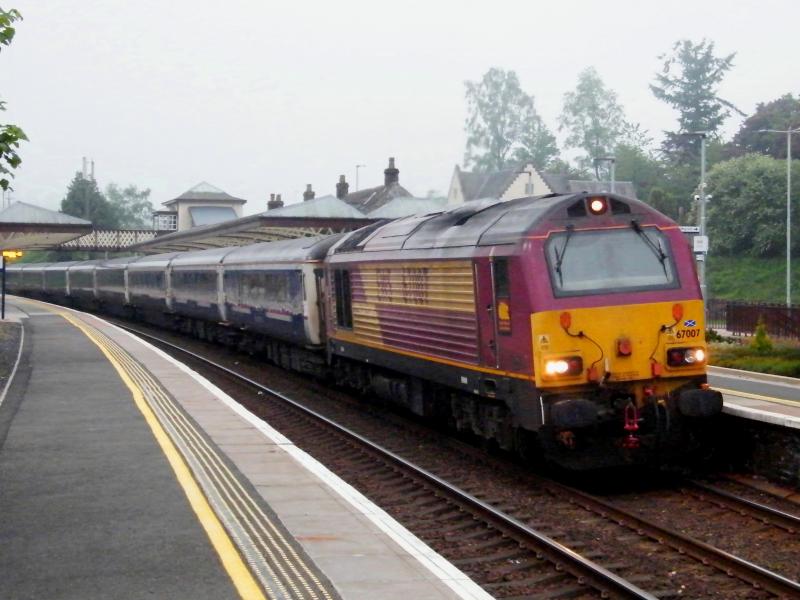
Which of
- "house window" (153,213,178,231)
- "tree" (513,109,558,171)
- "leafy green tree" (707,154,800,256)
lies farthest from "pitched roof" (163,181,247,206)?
"leafy green tree" (707,154,800,256)

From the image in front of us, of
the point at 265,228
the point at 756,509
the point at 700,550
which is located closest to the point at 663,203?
the point at 265,228

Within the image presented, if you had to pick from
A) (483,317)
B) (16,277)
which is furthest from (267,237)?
(16,277)

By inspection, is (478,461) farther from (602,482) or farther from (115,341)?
(115,341)

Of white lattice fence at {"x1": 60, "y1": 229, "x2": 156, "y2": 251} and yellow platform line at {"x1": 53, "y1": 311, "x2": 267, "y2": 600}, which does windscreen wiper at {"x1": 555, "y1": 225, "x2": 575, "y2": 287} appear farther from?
white lattice fence at {"x1": 60, "y1": 229, "x2": 156, "y2": 251}

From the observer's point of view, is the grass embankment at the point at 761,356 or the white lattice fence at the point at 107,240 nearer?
the grass embankment at the point at 761,356

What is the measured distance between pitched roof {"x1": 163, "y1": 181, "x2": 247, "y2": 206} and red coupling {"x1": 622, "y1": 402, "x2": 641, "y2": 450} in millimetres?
90503

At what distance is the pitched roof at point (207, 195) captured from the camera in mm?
99250

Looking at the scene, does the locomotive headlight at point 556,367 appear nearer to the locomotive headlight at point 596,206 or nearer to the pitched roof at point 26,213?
the locomotive headlight at point 596,206

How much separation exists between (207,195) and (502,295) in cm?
9070

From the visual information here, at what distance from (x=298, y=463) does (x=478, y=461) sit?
9.01 feet

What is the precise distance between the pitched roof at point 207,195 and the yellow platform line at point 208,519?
8404 centimetres

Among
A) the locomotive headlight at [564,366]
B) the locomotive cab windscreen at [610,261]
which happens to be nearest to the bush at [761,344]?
the locomotive cab windscreen at [610,261]

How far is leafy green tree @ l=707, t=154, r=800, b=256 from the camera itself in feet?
182

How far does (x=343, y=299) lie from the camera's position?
1859 centimetres
